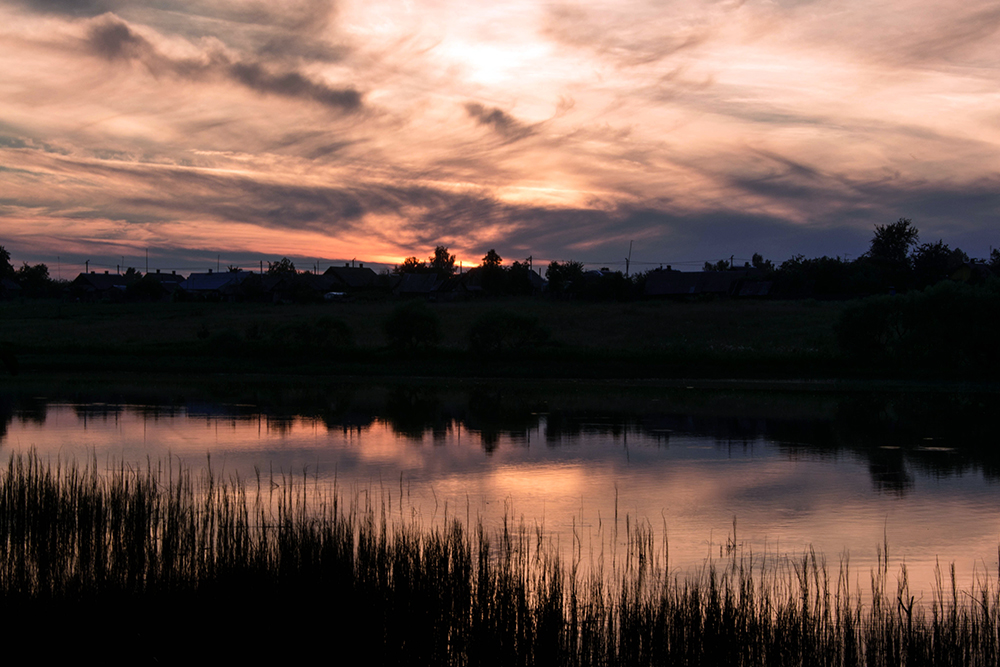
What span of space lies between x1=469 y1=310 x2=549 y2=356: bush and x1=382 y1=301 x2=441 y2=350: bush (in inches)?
118

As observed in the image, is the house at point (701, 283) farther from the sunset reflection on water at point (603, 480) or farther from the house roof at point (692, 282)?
the sunset reflection on water at point (603, 480)

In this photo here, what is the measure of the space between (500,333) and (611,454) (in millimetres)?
25666

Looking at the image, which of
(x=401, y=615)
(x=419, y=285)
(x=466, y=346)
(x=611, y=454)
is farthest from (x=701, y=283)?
(x=401, y=615)

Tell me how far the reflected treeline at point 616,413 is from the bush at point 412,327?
6.38 m

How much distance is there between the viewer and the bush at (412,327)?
166ft

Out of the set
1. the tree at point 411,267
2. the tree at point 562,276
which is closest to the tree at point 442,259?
the tree at point 411,267

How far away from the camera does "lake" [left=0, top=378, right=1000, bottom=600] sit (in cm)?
1496

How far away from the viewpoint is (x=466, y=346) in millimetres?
54344

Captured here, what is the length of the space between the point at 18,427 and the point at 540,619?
77.8 feet

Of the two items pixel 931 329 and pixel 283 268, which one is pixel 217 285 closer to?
pixel 283 268

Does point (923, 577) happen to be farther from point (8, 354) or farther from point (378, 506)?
point (8, 354)

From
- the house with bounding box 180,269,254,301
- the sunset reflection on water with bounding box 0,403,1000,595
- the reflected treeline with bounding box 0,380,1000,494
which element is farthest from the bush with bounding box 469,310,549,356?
the house with bounding box 180,269,254,301

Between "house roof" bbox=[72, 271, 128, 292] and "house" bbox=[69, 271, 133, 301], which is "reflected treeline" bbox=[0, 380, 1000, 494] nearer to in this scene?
"house" bbox=[69, 271, 133, 301]

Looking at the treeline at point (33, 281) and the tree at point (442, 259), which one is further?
the tree at point (442, 259)
